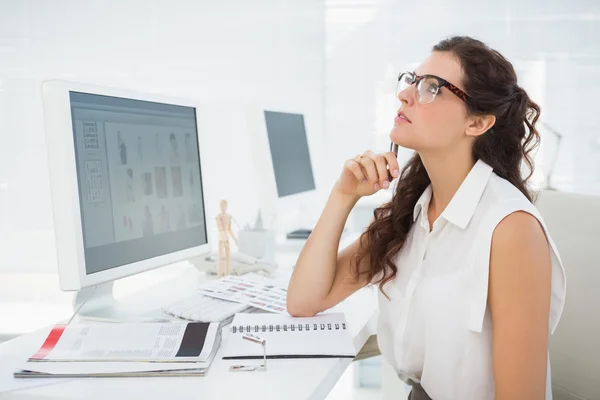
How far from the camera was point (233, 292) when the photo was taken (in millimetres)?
1580

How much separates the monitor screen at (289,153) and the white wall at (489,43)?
107 centimetres

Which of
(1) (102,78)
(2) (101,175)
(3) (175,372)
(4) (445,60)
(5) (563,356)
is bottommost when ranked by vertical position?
(5) (563,356)

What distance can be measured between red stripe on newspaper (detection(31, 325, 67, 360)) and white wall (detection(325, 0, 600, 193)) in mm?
2644

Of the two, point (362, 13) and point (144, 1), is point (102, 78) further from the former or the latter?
point (362, 13)

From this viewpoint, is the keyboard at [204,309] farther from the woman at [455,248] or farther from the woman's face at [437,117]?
the woman's face at [437,117]

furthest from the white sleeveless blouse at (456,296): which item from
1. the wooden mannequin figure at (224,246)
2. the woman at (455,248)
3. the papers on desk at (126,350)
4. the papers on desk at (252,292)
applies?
the wooden mannequin figure at (224,246)

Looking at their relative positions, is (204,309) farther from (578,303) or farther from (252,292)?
(578,303)

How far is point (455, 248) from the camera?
1.26 m

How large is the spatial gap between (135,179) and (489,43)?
2.71 metres

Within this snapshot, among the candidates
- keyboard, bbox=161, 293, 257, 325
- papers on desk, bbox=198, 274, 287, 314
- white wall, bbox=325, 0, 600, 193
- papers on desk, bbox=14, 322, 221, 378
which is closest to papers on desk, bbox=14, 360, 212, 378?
papers on desk, bbox=14, 322, 221, 378

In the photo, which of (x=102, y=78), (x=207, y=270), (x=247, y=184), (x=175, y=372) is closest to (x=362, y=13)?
(x=247, y=184)

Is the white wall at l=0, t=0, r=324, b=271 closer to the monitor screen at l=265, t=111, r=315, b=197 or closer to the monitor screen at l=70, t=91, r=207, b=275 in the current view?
the monitor screen at l=265, t=111, r=315, b=197

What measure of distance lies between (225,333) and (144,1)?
290 cm

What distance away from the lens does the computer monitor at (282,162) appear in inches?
90.4
